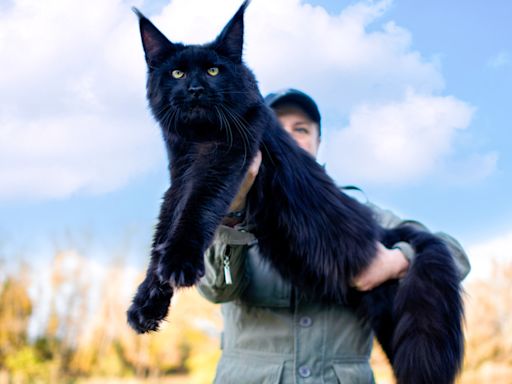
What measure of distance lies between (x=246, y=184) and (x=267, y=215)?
0.72 ft

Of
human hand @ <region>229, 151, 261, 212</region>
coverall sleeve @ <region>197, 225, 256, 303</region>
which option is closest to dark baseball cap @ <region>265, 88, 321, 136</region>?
human hand @ <region>229, 151, 261, 212</region>

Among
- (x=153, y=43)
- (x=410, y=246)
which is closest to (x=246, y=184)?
(x=153, y=43)

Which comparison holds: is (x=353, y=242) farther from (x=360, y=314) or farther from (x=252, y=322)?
(x=252, y=322)

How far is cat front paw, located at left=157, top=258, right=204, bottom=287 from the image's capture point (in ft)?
5.24

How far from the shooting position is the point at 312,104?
8.89ft

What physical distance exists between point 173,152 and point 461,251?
57.8 inches

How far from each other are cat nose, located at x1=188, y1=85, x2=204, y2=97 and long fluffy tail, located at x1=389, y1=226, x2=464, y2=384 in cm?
121

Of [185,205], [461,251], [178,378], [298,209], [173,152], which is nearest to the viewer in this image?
[185,205]

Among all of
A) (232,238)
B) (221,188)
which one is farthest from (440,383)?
(221,188)

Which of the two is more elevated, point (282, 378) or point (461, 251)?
point (461, 251)

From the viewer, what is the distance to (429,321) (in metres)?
2.21

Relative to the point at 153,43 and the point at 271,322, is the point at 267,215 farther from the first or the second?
the point at 153,43

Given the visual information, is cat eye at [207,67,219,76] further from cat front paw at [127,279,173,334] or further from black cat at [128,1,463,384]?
cat front paw at [127,279,173,334]

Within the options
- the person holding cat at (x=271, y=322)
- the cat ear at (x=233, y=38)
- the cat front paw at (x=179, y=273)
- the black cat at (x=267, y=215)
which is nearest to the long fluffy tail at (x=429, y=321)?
the black cat at (x=267, y=215)
